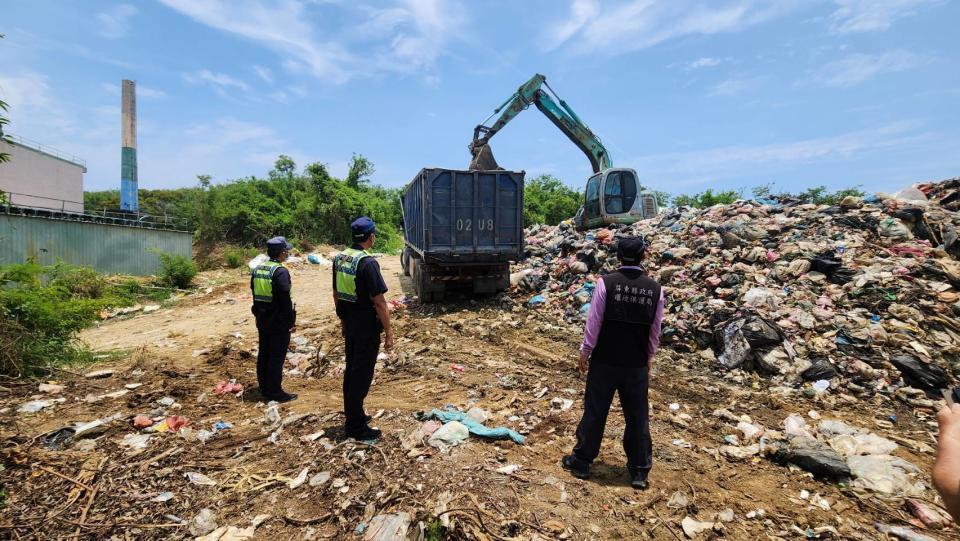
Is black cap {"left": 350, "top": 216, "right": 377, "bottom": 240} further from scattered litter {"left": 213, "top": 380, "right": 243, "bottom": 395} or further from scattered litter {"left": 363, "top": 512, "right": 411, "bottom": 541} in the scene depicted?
scattered litter {"left": 213, "top": 380, "right": 243, "bottom": 395}

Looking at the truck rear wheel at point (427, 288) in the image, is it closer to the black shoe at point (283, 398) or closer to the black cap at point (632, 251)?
the black shoe at point (283, 398)

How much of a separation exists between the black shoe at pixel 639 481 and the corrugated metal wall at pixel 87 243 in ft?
48.8

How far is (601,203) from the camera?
12227 mm

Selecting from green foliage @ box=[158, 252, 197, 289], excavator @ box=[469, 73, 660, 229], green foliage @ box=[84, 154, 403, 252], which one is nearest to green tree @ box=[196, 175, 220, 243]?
green foliage @ box=[84, 154, 403, 252]

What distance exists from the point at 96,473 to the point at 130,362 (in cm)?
Answer: 349

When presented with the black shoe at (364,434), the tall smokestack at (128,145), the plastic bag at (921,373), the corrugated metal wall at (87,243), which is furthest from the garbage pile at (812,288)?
the tall smokestack at (128,145)

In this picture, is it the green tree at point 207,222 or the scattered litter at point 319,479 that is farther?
the green tree at point 207,222

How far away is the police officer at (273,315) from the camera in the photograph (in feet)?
13.8

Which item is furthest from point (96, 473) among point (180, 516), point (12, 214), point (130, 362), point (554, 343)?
point (12, 214)

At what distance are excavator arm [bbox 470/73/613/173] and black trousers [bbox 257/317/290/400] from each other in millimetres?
8553

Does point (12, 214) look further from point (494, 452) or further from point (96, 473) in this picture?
point (494, 452)

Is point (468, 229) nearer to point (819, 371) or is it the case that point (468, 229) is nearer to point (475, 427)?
point (475, 427)

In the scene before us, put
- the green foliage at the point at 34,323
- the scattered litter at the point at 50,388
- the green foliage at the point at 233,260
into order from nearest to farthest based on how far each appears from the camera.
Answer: the scattered litter at the point at 50,388 < the green foliage at the point at 34,323 < the green foliage at the point at 233,260

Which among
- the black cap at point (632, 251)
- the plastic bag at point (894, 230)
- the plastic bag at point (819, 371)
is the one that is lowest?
the plastic bag at point (819, 371)
